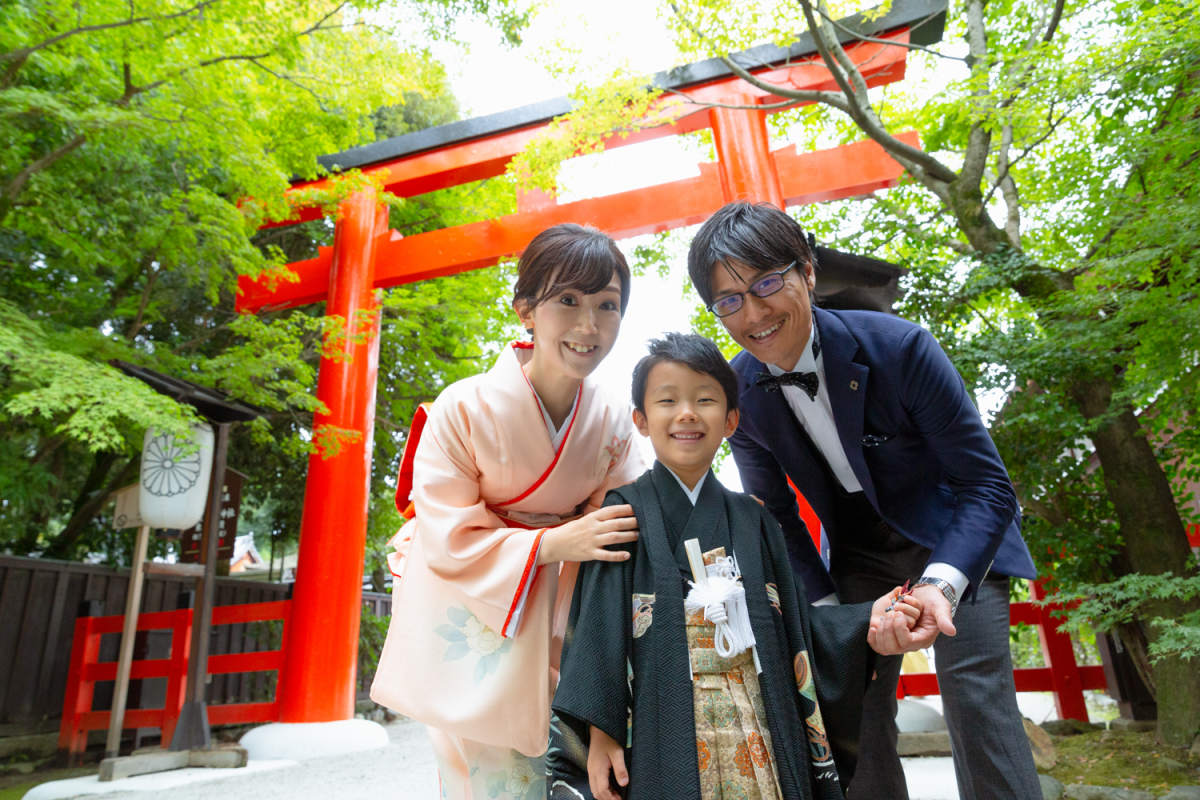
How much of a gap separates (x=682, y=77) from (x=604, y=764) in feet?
19.0

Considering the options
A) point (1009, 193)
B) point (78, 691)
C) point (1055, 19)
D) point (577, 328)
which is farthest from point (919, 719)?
point (78, 691)

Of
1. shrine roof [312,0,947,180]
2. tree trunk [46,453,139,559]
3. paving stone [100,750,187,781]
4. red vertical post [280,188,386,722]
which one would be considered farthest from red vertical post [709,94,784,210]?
tree trunk [46,453,139,559]

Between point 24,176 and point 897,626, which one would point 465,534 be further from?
point 24,176

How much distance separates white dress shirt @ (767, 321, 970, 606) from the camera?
72.9 inches

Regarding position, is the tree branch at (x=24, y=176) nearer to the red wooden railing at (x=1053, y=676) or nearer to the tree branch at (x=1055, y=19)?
the tree branch at (x=1055, y=19)

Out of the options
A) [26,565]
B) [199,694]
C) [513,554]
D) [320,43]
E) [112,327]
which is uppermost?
[320,43]

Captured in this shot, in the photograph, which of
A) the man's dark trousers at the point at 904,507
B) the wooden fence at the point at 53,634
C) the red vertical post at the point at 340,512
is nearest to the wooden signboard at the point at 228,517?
the wooden fence at the point at 53,634

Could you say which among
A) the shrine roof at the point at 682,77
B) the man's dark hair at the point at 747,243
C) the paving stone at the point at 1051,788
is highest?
the shrine roof at the point at 682,77

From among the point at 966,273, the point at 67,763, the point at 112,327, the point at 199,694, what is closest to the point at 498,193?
the point at 112,327

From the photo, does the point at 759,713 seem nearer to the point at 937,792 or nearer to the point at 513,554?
the point at 513,554

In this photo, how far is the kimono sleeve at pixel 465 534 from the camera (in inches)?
68.2

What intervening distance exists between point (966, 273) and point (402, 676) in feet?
14.9

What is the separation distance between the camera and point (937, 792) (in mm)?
3600

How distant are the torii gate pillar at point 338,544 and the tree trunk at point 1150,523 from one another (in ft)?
17.6
